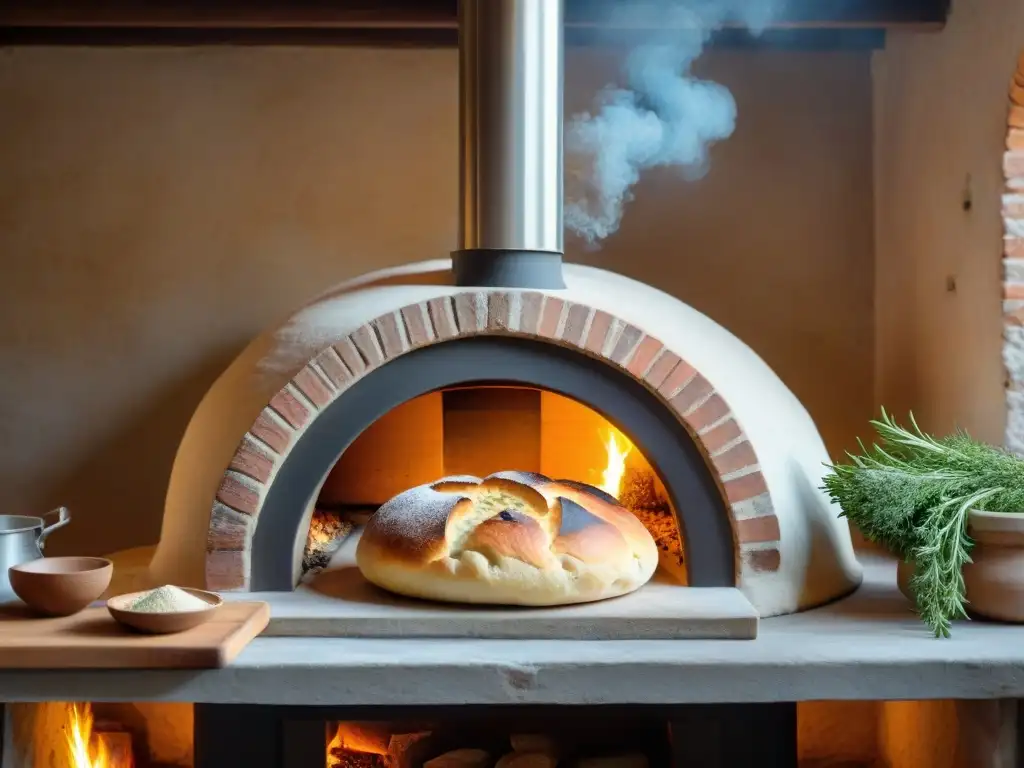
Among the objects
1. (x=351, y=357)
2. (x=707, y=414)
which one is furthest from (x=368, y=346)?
(x=707, y=414)

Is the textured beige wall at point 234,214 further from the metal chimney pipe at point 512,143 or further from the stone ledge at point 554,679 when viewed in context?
the stone ledge at point 554,679

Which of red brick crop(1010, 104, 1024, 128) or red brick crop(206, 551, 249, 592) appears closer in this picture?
red brick crop(206, 551, 249, 592)

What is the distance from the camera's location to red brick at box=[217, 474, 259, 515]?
7.36ft

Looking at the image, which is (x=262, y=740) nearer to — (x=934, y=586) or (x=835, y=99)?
(x=934, y=586)

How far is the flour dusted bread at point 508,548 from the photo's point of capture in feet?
6.91

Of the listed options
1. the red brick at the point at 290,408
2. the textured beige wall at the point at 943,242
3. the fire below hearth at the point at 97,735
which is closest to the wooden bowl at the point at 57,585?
the fire below hearth at the point at 97,735

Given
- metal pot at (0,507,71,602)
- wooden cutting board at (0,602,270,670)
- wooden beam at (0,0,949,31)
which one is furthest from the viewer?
wooden beam at (0,0,949,31)

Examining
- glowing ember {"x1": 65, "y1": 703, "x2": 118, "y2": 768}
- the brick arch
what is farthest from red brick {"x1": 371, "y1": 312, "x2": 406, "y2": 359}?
glowing ember {"x1": 65, "y1": 703, "x2": 118, "y2": 768}

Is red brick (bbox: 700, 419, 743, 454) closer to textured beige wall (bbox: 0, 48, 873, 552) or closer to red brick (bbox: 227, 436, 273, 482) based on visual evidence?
red brick (bbox: 227, 436, 273, 482)

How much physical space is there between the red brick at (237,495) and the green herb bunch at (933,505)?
1278 millimetres

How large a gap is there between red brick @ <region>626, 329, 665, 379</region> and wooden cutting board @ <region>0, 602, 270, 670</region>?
3.15ft

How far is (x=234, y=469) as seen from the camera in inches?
88.5

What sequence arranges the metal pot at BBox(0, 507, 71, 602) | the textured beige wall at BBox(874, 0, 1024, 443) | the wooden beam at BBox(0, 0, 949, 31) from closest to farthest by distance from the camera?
1. the metal pot at BBox(0, 507, 71, 602)
2. the textured beige wall at BBox(874, 0, 1024, 443)
3. the wooden beam at BBox(0, 0, 949, 31)

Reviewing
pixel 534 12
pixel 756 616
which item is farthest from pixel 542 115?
pixel 756 616
